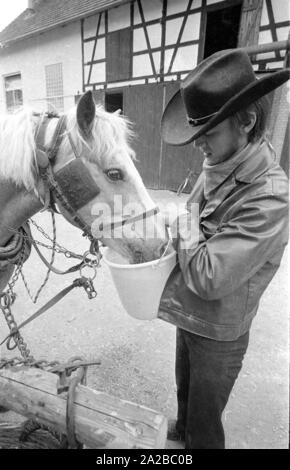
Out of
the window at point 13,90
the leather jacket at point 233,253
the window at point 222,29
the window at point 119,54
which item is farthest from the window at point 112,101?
the leather jacket at point 233,253

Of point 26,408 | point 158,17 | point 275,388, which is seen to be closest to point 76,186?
point 26,408

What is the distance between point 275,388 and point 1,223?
2.40 meters

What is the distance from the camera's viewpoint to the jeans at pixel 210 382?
134cm

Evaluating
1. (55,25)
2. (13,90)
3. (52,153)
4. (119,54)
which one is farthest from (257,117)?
(13,90)

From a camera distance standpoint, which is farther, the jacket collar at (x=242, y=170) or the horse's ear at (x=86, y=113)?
the horse's ear at (x=86, y=113)

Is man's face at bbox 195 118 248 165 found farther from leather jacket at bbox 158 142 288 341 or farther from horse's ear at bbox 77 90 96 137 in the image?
horse's ear at bbox 77 90 96 137

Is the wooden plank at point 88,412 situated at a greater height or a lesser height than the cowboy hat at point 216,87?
lesser

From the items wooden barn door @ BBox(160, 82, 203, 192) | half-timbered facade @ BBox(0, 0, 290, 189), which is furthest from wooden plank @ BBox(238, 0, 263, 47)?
wooden barn door @ BBox(160, 82, 203, 192)

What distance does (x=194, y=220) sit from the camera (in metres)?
1.31

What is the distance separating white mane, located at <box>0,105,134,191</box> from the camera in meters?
1.48

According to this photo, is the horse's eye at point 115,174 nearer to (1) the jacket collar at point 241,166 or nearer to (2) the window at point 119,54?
(1) the jacket collar at point 241,166

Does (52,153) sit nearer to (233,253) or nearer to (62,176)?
(62,176)

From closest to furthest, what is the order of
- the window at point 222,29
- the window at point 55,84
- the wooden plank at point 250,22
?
the wooden plank at point 250,22
the window at point 222,29
the window at point 55,84
